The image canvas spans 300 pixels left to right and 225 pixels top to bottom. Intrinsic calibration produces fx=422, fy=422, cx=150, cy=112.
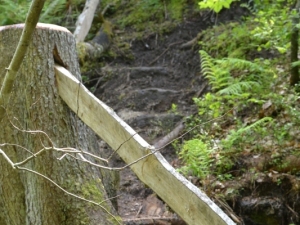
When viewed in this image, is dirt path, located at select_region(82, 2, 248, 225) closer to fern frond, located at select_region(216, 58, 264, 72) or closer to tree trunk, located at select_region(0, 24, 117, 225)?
fern frond, located at select_region(216, 58, 264, 72)

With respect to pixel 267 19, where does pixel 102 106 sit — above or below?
above

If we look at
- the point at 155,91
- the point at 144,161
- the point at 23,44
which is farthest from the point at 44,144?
the point at 155,91

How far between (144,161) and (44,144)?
100 cm

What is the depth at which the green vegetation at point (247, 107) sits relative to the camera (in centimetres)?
438

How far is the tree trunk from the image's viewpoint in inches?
133

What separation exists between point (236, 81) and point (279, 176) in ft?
6.77

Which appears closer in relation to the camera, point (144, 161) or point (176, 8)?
point (144, 161)

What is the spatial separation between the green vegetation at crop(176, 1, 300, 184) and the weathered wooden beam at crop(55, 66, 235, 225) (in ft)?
2.37

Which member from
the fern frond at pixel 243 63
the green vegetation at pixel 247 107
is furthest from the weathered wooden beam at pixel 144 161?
the fern frond at pixel 243 63

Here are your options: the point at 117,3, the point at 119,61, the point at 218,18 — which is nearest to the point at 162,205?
the point at 119,61

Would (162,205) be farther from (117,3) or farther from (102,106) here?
(117,3)

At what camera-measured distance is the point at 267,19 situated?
21.6 ft

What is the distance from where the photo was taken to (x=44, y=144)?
3396mm

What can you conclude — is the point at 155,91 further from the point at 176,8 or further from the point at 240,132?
the point at 176,8
